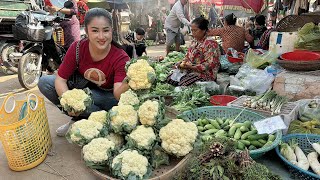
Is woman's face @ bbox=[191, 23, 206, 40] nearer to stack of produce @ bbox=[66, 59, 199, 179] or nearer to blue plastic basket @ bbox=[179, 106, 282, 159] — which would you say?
blue plastic basket @ bbox=[179, 106, 282, 159]

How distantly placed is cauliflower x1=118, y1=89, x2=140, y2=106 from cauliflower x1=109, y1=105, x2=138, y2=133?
139mm

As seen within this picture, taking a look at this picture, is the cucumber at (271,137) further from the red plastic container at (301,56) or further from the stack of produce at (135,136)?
the red plastic container at (301,56)

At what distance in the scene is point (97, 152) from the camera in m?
1.81

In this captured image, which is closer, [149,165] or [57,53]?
[149,165]

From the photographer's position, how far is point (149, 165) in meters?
1.85

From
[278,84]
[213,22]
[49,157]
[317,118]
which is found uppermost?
[213,22]

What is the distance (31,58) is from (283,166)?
4989mm

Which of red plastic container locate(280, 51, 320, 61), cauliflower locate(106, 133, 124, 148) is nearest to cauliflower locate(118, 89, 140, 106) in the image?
cauliflower locate(106, 133, 124, 148)

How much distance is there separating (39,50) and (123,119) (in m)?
4.16

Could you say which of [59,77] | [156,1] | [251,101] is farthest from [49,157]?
[156,1]

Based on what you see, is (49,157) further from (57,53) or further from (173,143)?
(57,53)

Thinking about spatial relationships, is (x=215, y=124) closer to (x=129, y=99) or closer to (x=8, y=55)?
(x=129, y=99)

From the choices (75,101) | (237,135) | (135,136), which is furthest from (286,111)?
(75,101)

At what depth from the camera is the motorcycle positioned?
16.3 feet
